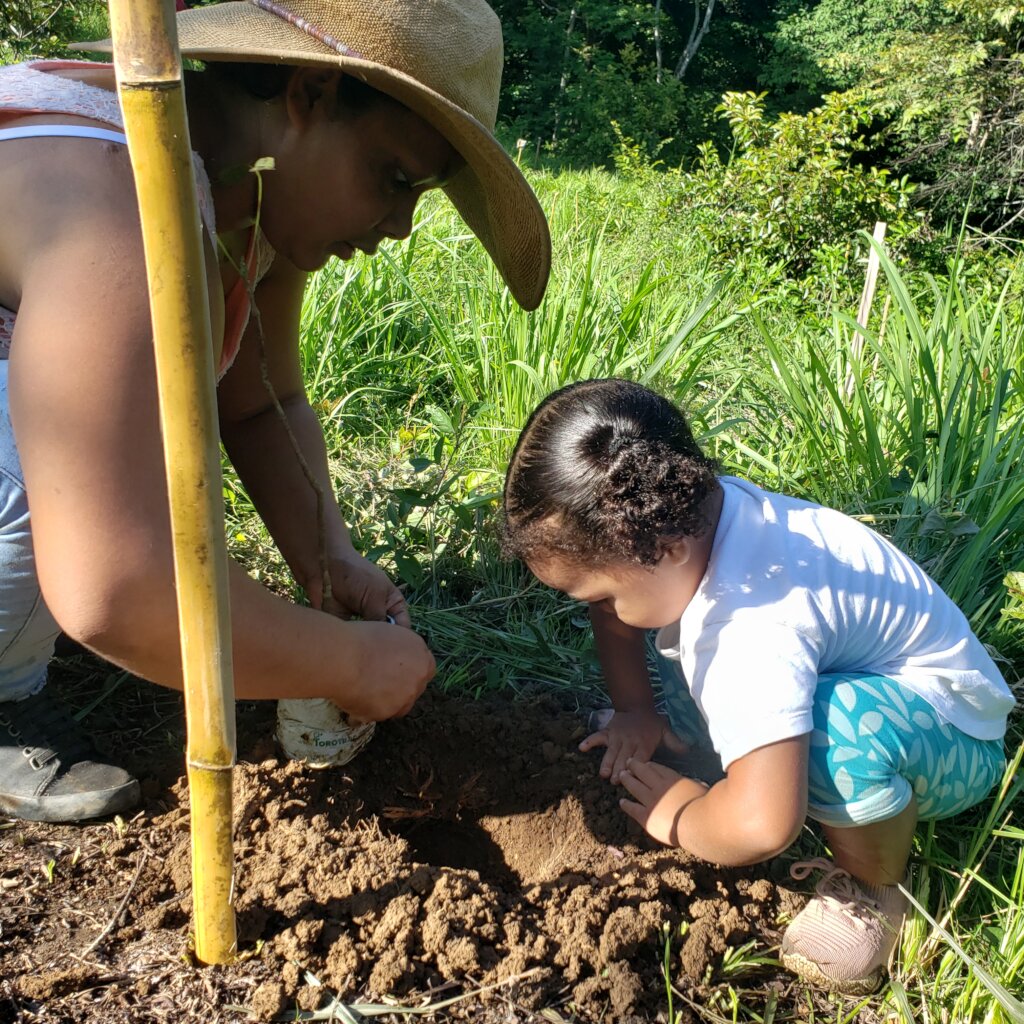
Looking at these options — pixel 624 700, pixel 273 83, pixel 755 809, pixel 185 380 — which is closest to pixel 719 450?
pixel 624 700

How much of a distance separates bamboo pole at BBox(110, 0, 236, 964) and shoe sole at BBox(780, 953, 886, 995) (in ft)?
3.09

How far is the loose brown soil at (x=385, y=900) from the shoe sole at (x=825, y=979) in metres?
0.04

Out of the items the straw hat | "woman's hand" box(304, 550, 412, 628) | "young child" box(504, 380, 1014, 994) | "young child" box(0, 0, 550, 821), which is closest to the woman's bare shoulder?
"young child" box(0, 0, 550, 821)

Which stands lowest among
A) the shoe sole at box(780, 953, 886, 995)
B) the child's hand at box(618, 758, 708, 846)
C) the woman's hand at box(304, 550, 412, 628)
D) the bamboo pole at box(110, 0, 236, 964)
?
the shoe sole at box(780, 953, 886, 995)

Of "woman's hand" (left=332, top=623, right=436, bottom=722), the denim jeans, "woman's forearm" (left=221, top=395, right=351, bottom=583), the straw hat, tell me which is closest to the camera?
the straw hat

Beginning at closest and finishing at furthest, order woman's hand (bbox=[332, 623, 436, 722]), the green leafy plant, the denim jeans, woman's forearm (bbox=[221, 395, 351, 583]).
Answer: woman's hand (bbox=[332, 623, 436, 722]) < the denim jeans < woman's forearm (bbox=[221, 395, 351, 583]) < the green leafy plant

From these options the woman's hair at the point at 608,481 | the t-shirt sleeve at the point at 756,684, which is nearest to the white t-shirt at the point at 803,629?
the t-shirt sleeve at the point at 756,684

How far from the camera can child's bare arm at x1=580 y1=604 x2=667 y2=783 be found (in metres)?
1.93

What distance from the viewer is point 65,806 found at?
1.68 metres

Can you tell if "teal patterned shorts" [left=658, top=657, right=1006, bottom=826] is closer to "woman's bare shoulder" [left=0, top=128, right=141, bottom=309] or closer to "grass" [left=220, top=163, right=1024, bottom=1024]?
"grass" [left=220, top=163, right=1024, bottom=1024]

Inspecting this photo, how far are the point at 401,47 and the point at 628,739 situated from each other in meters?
1.30

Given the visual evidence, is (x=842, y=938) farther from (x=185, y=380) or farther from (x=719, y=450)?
(x=719, y=450)

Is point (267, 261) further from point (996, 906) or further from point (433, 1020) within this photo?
point (996, 906)

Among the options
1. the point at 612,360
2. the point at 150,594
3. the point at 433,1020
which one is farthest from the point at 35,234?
the point at 612,360
